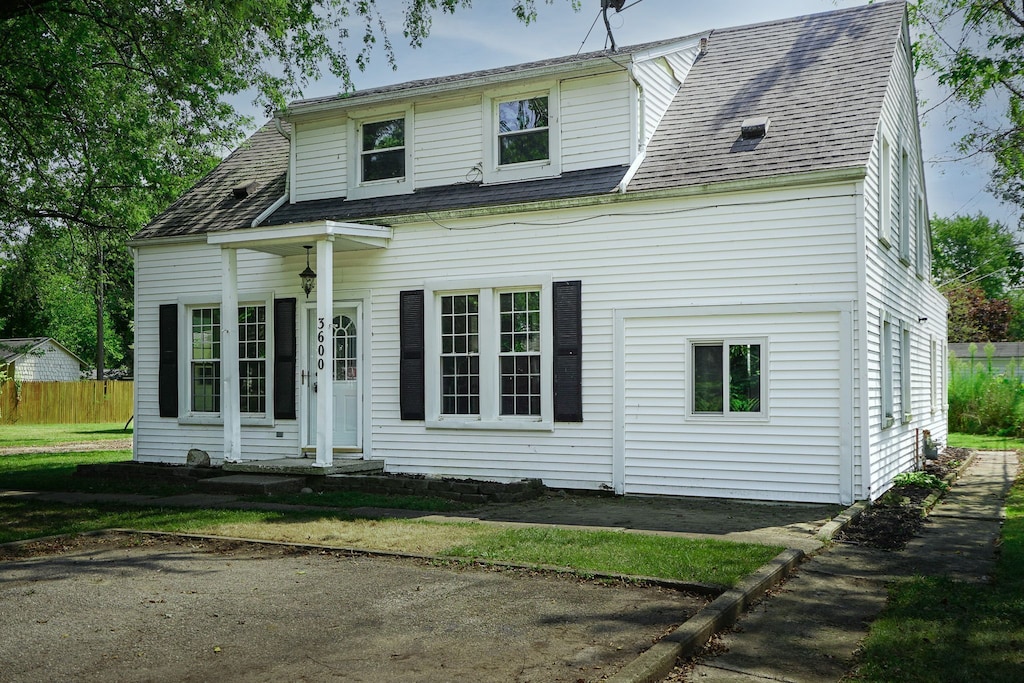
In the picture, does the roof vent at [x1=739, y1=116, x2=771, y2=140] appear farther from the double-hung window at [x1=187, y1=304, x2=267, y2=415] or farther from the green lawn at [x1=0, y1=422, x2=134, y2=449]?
the green lawn at [x1=0, y1=422, x2=134, y2=449]

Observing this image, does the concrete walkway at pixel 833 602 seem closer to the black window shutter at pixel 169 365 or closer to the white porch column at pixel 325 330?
the white porch column at pixel 325 330

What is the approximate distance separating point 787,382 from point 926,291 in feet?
27.8

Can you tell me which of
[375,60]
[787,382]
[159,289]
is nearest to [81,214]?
[159,289]

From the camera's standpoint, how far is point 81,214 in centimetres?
1859

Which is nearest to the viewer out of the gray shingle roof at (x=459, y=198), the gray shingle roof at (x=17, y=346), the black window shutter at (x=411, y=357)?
the gray shingle roof at (x=459, y=198)

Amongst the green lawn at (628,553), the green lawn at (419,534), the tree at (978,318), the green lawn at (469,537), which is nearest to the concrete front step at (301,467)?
the green lawn at (419,534)

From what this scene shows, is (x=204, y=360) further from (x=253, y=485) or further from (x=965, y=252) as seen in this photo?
(x=965, y=252)

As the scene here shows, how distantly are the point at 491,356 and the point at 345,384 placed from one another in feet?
8.50

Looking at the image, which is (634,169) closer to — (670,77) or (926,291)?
(670,77)

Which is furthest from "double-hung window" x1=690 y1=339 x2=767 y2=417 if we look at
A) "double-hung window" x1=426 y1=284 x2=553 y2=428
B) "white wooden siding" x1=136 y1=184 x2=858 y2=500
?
"double-hung window" x1=426 y1=284 x2=553 y2=428

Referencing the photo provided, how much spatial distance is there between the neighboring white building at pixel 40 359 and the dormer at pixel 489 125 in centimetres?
3040

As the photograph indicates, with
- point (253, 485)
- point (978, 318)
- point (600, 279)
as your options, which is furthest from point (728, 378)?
point (978, 318)

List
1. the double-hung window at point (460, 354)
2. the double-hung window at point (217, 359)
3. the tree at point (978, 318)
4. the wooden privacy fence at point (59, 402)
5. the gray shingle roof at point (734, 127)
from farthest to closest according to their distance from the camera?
1. the tree at point (978, 318)
2. the wooden privacy fence at point (59, 402)
3. the double-hung window at point (217, 359)
4. the double-hung window at point (460, 354)
5. the gray shingle roof at point (734, 127)

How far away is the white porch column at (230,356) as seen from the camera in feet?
45.0
